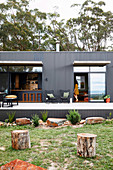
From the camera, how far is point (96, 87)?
11000 mm

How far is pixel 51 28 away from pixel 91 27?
4.58 m

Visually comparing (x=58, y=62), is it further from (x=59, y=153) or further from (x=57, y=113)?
(x=59, y=153)

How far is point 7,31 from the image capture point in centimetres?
1988

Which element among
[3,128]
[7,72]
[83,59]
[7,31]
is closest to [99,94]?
[83,59]

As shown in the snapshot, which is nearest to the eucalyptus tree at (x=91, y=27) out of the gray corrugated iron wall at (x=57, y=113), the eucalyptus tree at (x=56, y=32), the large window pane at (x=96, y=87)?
the eucalyptus tree at (x=56, y=32)

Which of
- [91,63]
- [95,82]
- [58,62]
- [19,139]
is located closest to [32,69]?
[58,62]

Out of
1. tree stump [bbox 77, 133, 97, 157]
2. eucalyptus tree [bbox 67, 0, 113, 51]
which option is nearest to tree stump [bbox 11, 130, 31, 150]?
tree stump [bbox 77, 133, 97, 157]

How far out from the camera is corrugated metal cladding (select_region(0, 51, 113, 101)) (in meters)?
11.0

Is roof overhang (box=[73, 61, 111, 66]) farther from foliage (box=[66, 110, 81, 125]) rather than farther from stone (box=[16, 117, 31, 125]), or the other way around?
stone (box=[16, 117, 31, 125])

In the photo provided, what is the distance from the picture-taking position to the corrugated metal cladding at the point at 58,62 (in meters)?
11.0

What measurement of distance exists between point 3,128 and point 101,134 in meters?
3.10

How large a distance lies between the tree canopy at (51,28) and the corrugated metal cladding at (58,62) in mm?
9345

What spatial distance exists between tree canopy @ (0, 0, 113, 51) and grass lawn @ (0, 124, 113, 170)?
16.4 m

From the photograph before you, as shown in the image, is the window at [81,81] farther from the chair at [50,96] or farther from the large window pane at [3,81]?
the large window pane at [3,81]
